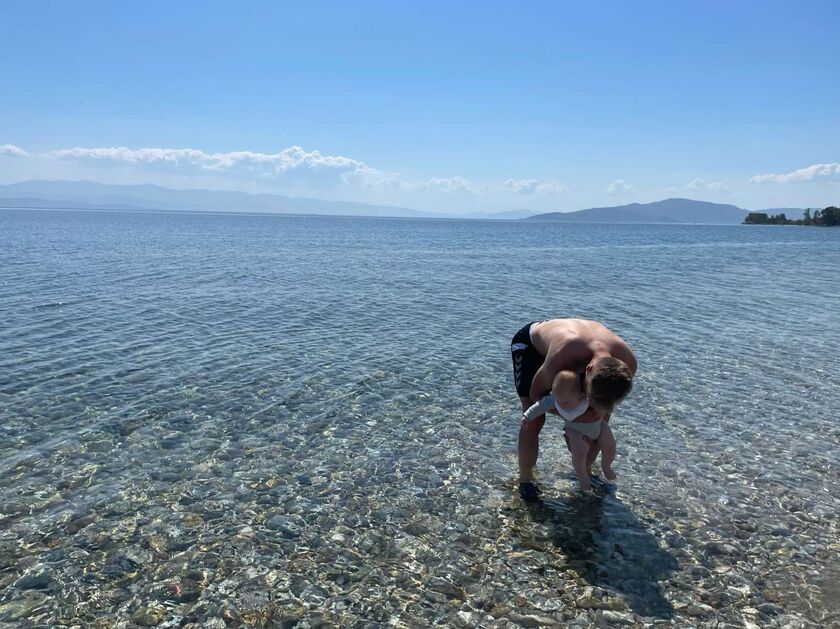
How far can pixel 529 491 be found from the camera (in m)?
8.20

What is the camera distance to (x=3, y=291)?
2525 centimetres

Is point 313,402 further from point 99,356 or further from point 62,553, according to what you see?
point 99,356

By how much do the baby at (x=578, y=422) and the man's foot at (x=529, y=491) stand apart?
0.88 meters

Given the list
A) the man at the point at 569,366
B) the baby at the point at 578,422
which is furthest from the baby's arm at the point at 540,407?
the man at the point at 569,366

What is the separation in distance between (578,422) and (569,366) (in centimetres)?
88

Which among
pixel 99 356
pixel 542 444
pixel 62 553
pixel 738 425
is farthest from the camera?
pixel 99 356

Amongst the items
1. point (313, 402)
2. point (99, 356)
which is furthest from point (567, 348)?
point (99, 356)

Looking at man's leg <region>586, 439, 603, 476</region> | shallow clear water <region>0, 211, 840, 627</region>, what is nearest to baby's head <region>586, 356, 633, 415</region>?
man's leg <region>586, 439, 603, 476</region>

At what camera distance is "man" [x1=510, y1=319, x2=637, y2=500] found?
20.3 feet

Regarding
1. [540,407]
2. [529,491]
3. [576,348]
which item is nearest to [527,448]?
[529,491]

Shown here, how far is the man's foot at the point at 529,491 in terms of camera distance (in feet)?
26.4

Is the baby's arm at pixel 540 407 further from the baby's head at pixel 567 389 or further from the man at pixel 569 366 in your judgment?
the baby's head at pixel 567 389

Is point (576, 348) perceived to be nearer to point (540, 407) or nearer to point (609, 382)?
point (609, 382)

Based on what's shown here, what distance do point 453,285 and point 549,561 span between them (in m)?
26.7
